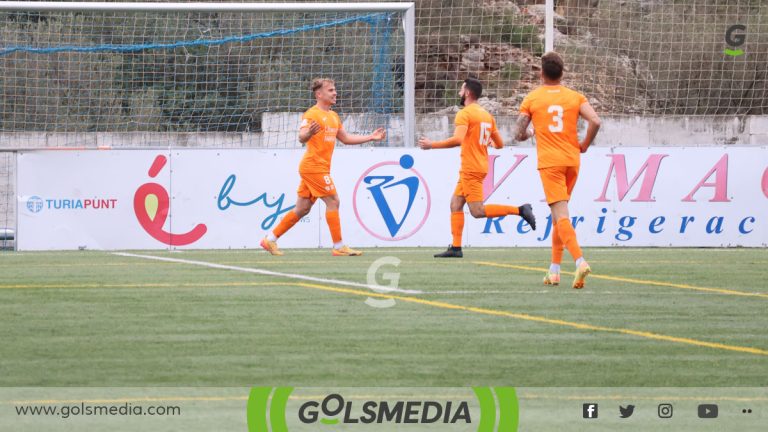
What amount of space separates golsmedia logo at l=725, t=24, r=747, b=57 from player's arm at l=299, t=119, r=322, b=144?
1642cm

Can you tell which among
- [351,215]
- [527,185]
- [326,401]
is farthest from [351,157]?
[326,401]

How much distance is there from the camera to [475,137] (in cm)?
1496

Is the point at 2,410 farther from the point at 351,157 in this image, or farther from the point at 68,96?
the point at 68,96

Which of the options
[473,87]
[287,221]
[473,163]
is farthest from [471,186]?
[287,221]

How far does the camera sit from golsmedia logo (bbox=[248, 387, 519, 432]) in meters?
5.35

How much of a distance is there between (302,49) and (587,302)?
38.4ft

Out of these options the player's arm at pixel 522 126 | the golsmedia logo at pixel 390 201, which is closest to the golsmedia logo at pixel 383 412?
the player's arm at pixel 522 126

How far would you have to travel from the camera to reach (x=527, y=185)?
57.2 feet

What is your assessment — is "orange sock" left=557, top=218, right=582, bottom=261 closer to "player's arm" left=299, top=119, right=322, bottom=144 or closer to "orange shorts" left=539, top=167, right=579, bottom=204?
"orange shorts" left=539, top=167, right=579, bottom=204

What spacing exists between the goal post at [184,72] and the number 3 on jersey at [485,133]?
5184 millimetres

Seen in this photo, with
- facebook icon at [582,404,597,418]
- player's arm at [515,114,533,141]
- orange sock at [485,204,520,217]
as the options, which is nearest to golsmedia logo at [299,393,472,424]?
facebook icon at [582,404,597,418]

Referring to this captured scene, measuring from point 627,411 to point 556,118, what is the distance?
6.10 metres

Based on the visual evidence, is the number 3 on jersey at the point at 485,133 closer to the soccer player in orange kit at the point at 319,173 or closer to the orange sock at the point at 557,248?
the soccer player in orange kit at the point at 319,173

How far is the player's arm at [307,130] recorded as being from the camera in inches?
597
